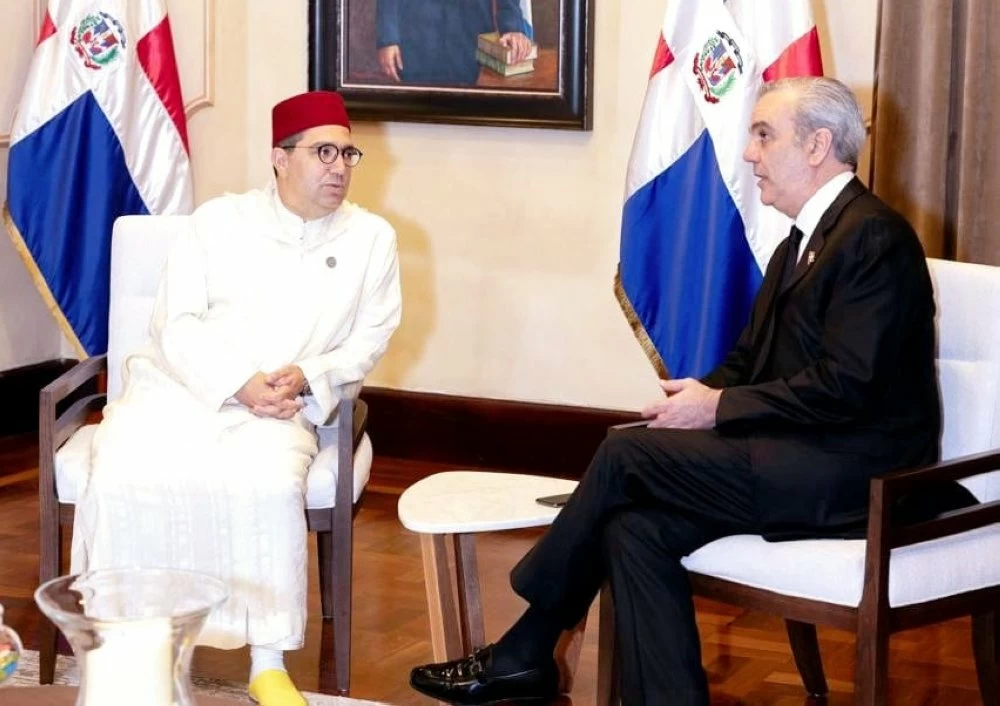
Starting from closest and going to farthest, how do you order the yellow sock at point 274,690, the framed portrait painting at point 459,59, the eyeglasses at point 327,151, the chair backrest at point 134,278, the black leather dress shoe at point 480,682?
1. the yellow sock at point 274,690
2. the black leather dress shoe at point 480,682
3. the eyeglasses at point 327,151
4. the chair backrest at point 134,278
5. the framed portrait painting at point 459,59

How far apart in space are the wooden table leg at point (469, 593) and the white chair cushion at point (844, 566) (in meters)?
0.63

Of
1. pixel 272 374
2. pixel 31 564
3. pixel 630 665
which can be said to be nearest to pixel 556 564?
pixel 630 665

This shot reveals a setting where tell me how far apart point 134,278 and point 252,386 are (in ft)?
1.71

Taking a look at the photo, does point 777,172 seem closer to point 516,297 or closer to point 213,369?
point 213,369

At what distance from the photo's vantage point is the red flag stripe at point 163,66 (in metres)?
5.67

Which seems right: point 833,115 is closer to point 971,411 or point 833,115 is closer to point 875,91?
point 971,411

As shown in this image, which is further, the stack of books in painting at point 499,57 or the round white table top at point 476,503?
the stack of books in painting at point 499,57

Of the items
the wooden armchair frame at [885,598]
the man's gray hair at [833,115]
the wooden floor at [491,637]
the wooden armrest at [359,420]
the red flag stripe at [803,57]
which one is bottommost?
the wooden floor at [491,637]

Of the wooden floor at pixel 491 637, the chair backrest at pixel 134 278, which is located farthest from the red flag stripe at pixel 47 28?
the chair backrest at pixel 134 278

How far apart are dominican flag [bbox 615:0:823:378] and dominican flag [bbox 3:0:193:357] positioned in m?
1.84

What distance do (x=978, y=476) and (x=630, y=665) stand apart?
837 millimetres

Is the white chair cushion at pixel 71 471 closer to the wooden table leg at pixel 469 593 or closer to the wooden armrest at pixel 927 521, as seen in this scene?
the wooden table leg at pixel 469 593

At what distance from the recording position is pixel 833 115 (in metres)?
3.32

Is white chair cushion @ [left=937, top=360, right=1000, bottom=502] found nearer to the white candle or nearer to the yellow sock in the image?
the yellow sock
